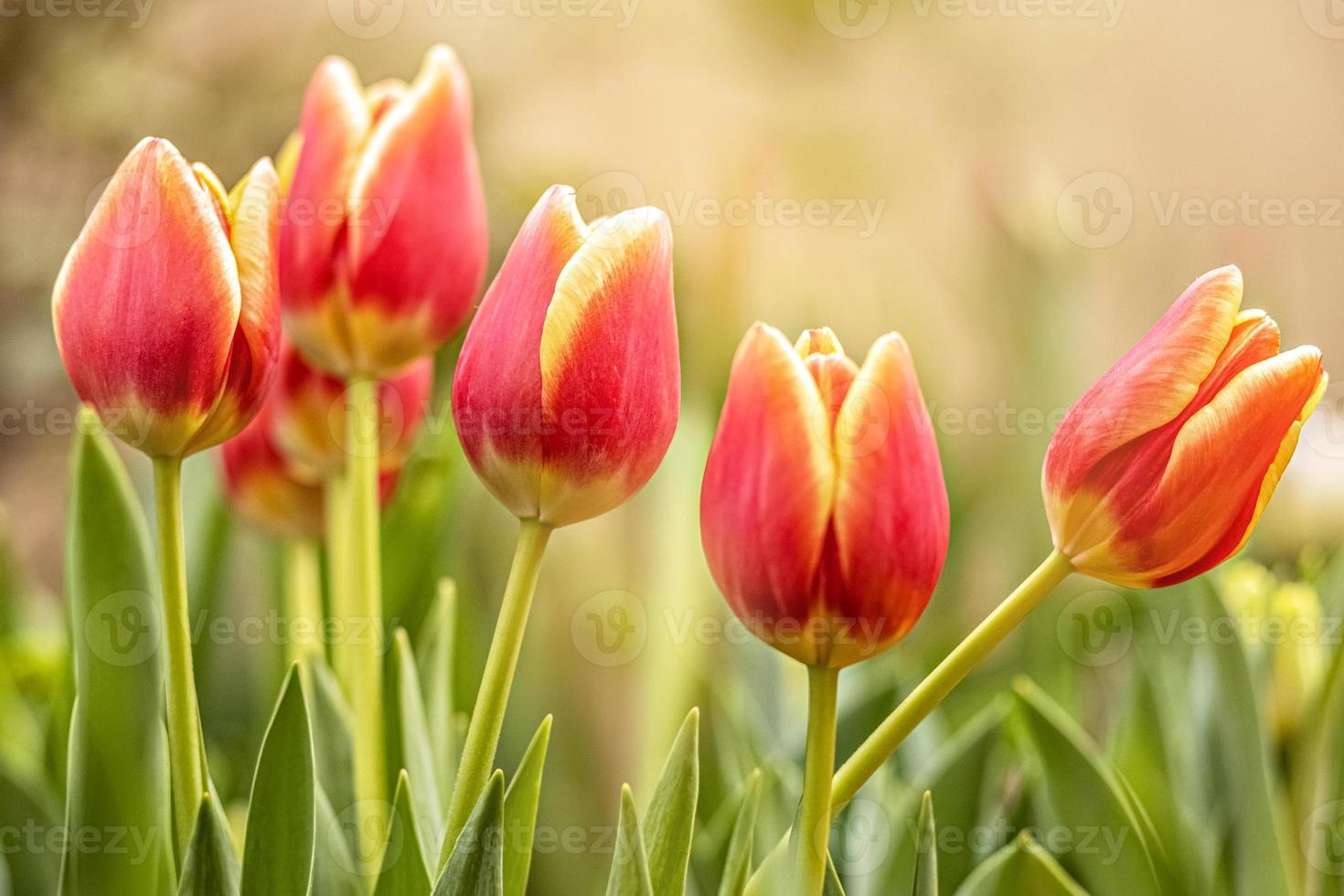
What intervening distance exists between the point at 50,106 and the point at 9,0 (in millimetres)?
94

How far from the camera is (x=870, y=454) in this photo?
0.69 ft

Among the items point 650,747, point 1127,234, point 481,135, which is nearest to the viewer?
point 650,747

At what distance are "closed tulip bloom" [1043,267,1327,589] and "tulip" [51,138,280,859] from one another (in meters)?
0.17

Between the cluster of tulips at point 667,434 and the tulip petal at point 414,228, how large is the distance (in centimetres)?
5

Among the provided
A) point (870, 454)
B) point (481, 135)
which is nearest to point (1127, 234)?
point (481, 135)

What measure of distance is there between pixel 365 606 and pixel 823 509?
158 millimetres

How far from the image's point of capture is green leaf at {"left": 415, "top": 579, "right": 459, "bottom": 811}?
0.37 meters

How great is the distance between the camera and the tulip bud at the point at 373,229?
0.31m

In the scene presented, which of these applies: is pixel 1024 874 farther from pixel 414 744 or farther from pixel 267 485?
pixel 267 485

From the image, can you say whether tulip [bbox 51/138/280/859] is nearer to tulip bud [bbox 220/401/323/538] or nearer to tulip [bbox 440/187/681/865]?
tulip [bbox 440/187/681/865]

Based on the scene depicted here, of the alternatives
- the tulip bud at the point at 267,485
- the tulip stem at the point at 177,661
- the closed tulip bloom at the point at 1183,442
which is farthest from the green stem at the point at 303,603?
the closed tulip bloom at the point at 1183,442

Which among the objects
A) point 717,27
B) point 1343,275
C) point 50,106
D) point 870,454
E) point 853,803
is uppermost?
point 717,27

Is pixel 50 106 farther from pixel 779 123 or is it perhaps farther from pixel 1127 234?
pixel 1127 234

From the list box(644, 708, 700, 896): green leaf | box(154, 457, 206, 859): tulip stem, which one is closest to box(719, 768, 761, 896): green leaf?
box(644, 708, 700, 896): green leaf
